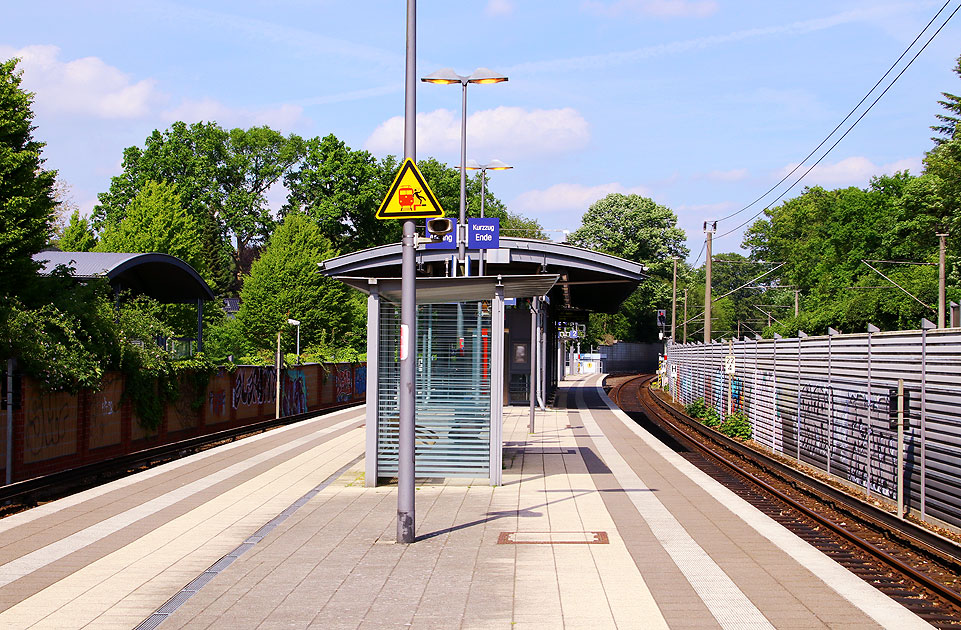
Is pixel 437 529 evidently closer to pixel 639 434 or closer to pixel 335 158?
pixel 639 434

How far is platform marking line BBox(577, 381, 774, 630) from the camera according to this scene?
6574 mm

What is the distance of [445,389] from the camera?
13.4m

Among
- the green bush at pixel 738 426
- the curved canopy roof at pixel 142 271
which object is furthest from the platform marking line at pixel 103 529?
the green bush at pixel 738 426

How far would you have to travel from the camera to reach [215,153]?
214ft

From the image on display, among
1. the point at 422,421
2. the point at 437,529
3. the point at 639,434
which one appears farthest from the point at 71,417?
the point at 639,434

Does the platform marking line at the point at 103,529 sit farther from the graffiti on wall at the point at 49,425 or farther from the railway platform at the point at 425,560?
the graffiti on wall at the point at 49,425

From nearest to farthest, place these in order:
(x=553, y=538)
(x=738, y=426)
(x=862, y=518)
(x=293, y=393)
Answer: (x=553, y=538), (x=862, y=518), (x=738, y=426), (x=293, y=393)

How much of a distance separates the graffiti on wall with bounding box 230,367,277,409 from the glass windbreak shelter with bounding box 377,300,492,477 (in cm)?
1451

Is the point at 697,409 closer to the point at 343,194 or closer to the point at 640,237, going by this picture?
the point at 343,194

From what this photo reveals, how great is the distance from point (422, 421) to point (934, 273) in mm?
46475

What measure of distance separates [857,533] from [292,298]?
148 feet

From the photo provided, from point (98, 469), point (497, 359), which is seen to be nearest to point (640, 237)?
point (98, 469)

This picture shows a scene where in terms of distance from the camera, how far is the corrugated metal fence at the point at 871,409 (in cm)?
967

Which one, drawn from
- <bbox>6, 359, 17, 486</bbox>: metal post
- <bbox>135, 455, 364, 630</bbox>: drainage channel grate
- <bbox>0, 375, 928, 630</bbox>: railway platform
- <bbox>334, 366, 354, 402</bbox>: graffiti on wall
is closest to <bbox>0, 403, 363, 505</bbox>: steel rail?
<bbox>6, 359, 17, 486</bbox>: metal post
